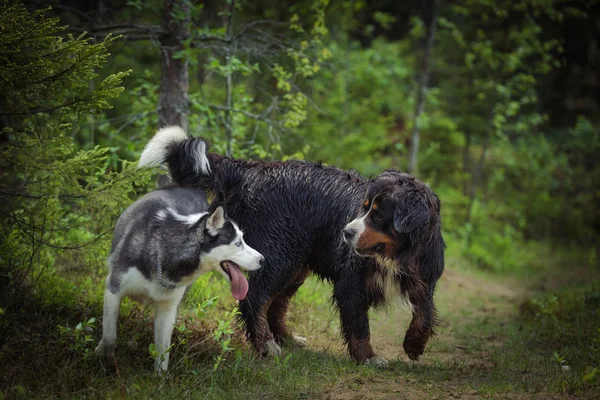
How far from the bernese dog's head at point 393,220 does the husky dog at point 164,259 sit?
3.27ft

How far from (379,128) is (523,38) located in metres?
4.09

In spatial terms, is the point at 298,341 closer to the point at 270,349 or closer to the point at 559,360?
the point at 270,349

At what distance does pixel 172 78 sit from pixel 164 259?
3.22 meters

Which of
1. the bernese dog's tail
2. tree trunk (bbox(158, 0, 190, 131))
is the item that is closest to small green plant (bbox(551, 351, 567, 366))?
the bernese dog's tail

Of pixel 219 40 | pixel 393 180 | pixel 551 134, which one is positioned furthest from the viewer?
pixel 551 134

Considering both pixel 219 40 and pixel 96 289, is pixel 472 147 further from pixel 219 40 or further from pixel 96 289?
pixel 96 289

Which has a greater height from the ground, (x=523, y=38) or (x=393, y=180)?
(x=523, y=38)

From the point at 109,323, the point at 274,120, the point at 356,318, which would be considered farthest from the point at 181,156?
the point at 274,120

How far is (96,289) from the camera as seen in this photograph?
5.74m

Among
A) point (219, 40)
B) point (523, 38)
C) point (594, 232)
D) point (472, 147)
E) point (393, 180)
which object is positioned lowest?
point (594, 232)

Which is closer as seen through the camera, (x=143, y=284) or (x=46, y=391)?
(x=46, y=391)

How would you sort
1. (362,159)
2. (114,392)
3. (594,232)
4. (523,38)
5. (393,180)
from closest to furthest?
(114,392) → (393,180) → (523,38) → (362,159) → (594,232)

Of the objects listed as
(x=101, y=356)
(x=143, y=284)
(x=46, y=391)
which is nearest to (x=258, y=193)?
(x=143, y=284)

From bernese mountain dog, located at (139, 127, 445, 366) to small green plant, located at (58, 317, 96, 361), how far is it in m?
1.51
